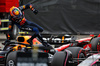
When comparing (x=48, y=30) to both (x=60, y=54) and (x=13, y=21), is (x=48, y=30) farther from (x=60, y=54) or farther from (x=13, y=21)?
Result: (x=60, y=54)

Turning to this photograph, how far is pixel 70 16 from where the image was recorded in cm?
1442

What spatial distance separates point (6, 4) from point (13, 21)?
807 cm

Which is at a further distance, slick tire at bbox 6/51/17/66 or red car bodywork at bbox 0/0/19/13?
red car bodywork at bbox 0/0/19/13

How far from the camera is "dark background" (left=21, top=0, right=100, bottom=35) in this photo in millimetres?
14328

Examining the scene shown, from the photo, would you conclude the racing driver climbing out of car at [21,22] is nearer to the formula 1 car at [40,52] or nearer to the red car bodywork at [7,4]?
the formula 1 car at [40,52]

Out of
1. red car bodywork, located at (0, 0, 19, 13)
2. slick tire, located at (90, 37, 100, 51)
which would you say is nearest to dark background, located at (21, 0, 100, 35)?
red car bodywork, located at (0, 0, 19, 13)

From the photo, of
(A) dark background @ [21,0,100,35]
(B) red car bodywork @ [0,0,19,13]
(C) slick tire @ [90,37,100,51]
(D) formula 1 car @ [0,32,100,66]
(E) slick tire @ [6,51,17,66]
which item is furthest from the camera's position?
(B) red car bodywork @ [0,0,19,13]

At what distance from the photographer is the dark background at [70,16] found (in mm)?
14328

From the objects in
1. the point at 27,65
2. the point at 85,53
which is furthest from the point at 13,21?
the point at 27,65

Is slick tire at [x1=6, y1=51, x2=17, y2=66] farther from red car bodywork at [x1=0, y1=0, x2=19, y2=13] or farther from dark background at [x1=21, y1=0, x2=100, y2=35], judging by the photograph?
red car bodywork at [x1=0, y1=0, x2=19, y2=13]

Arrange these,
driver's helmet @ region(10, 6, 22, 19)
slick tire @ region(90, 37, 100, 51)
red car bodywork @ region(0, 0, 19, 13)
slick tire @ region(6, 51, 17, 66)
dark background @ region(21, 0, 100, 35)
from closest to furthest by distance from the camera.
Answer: slick tire @ region(6, 51, 17, 66)
driver's helmet @ region(10, 6, 22, 19)
slick tire @ region(90, 37, 100, 51)
dark background @ region(21, 0, 100, 35)
red car bodywork @ region(0, 0, 19, 13)

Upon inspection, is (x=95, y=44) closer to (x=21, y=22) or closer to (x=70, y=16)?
(x=21, y=22)

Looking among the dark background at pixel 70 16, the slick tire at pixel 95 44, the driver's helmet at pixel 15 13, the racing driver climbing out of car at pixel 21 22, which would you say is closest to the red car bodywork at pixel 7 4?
the dark background at pixel 70 16

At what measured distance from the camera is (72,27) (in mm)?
14398
